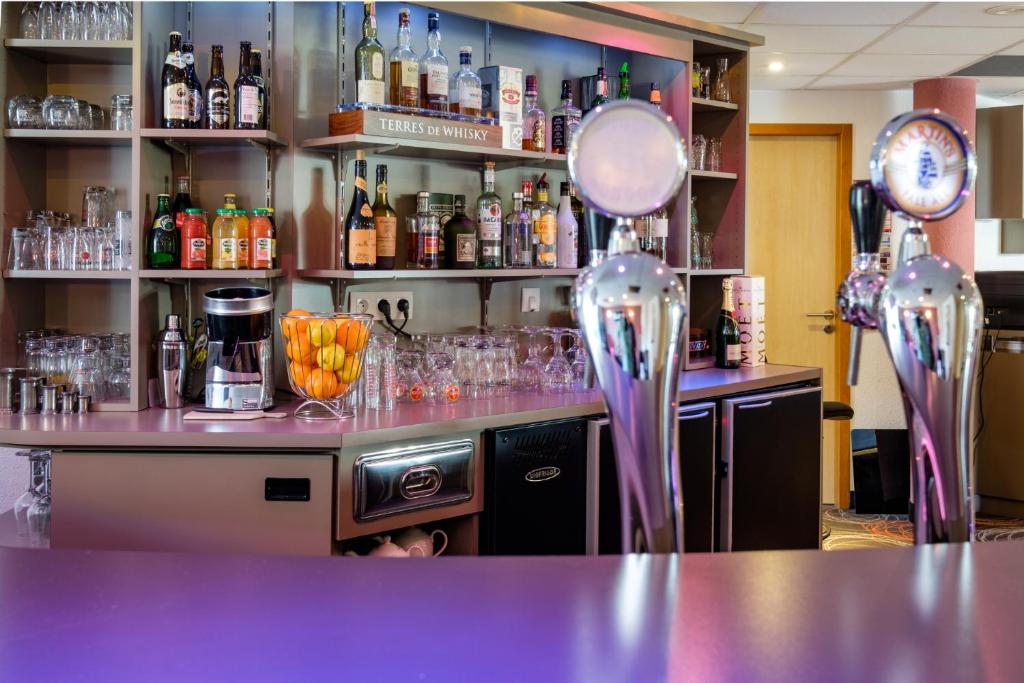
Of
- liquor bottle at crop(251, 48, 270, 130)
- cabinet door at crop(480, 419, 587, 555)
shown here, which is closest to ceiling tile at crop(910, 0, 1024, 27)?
cabinet door at crop(480, 419, 587, 555)

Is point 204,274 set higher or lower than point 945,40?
lower

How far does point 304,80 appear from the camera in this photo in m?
3.00

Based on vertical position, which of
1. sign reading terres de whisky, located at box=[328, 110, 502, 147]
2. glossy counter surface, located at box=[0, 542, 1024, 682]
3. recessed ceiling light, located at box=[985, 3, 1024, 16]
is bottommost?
glossy counter surface, located at box=[0, 542, 1024, 682]

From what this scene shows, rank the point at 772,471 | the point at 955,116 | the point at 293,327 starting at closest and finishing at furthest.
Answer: the point at 293,327 < the point at 772,471 < the point at 955,116

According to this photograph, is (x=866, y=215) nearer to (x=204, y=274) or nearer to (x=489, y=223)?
(x=204, y=274)

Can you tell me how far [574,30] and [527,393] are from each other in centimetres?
125

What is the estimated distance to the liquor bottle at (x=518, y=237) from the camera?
3.41 metres

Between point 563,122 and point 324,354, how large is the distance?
140 cm

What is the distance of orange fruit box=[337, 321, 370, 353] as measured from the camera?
102 inches

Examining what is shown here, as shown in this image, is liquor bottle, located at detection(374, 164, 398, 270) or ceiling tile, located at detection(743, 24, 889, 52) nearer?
liquor bottle, located at detection(374, 164, 398, 270)

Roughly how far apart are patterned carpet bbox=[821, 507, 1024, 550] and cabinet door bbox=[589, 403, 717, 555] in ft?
5.08

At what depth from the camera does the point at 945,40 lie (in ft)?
15.7

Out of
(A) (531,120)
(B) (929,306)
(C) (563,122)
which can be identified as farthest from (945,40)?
(B) (929,306)

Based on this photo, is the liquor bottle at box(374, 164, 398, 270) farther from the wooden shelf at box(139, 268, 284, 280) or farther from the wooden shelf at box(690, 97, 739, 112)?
the wooden shelf at box(690, 97, 739, 112)
